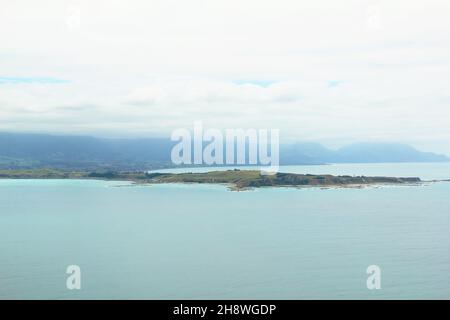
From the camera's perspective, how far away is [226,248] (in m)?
43.7

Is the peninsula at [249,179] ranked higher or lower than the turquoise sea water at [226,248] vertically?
higher

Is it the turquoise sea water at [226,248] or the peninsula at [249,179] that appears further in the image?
the peninsula at [249,179]

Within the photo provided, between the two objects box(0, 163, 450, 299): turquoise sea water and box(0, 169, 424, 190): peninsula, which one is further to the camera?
box(0, 169, 424, 190): peninsula

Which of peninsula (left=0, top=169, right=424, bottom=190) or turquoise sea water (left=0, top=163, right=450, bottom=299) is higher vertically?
peninsula (left=0, top=169, right=424, bottom=190)

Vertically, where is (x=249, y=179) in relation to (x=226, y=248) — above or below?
above

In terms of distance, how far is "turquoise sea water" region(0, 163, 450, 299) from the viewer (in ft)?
102

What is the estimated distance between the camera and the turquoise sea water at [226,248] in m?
31.0

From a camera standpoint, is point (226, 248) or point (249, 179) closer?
point (226, 248)

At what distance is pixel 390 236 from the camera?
50.8 meters

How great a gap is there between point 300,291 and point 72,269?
1508 cm
